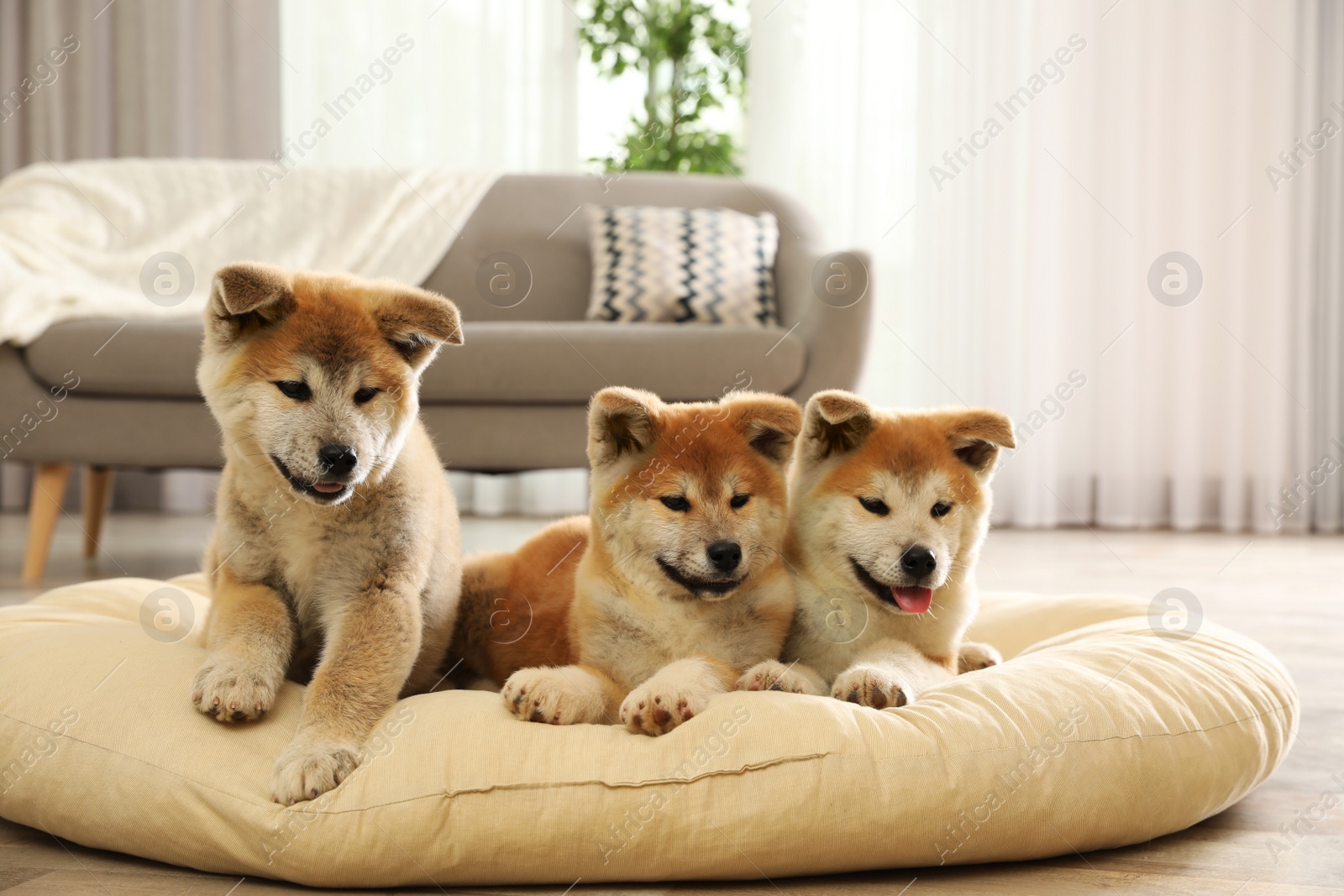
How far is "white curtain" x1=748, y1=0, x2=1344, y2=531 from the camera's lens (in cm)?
556

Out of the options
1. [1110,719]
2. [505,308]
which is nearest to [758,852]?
[1110,719]

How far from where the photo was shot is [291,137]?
5945 mm

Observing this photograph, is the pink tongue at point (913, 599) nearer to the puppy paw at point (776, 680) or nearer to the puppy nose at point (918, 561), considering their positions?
the puppy nose at point (918, 561)

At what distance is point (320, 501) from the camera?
1.61 meters

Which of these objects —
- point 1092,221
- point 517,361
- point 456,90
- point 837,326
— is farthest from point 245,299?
point 1092,221

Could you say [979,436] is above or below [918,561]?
above

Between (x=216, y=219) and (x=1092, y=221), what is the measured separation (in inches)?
170

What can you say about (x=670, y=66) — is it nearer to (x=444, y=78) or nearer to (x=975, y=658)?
(x=444, y=78)

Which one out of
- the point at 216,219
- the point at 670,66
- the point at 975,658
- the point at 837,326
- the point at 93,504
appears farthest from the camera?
the point at 670,66

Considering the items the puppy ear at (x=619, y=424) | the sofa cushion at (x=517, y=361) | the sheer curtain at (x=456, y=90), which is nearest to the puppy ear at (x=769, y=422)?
the puppy ear at (x=619, y=424)

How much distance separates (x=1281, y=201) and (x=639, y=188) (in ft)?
11.3

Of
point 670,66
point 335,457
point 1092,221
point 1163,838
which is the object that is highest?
point 670,66

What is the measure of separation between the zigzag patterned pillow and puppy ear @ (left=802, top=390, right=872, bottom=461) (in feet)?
7.14

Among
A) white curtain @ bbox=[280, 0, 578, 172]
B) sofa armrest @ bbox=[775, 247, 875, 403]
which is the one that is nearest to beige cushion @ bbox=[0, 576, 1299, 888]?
sofa armrest @ bbox=[775, 247, 875, 403]
